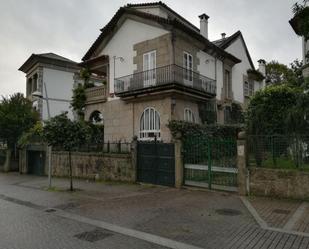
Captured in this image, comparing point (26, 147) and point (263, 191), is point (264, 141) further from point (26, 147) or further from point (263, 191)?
point (26, 147)

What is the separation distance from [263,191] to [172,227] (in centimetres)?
432

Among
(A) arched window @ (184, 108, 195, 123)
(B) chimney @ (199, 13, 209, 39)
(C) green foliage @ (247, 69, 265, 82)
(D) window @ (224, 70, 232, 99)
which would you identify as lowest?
(A) arched window @ (184, 108, 195, 123)

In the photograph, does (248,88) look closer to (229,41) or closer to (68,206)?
(229,41)

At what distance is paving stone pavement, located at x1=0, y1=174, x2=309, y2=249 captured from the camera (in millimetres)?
5730

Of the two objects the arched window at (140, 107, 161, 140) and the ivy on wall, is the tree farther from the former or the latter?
the ivy on wall

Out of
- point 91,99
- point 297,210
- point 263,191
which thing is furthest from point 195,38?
point 297,210

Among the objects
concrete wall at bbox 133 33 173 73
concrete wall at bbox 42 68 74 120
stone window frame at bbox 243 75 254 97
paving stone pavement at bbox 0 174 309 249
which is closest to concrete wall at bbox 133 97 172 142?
concrete wall at bbox 133 33 173 73

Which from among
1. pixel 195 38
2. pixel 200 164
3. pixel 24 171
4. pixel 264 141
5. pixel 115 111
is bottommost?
pixel 24 171

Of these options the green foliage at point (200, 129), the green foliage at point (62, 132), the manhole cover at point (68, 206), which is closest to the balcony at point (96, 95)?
the green foliage at point (200, 129)

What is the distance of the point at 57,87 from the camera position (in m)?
29.3

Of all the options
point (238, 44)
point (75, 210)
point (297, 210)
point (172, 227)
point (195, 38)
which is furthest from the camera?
point (238, 44)

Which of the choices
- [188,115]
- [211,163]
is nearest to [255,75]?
[188,115]

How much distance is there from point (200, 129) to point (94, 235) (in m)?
10.9

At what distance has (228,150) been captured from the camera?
10.6 metres
